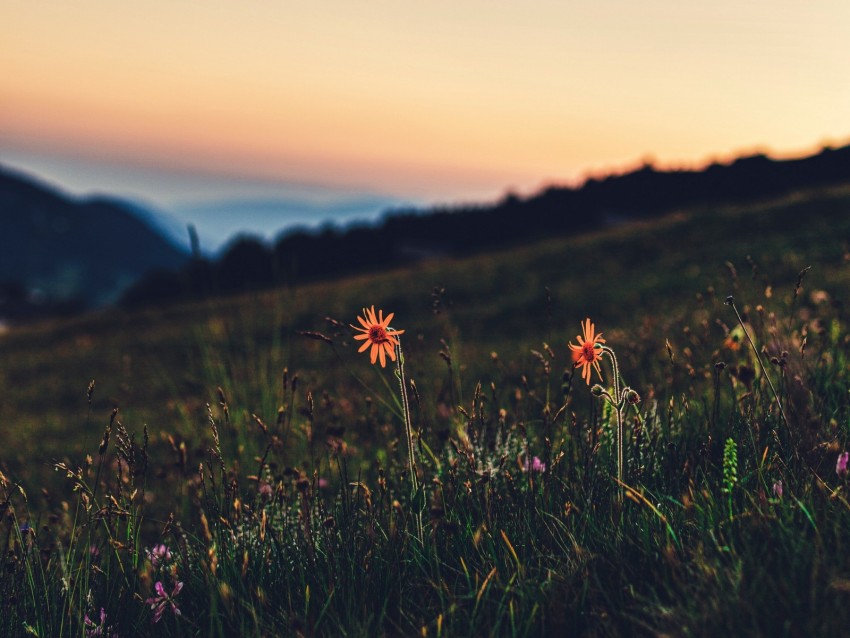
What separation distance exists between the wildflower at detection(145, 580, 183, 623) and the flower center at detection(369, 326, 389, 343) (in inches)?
43.2

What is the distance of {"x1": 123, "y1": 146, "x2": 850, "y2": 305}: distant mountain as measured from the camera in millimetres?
37625

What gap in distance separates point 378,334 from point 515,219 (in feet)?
183

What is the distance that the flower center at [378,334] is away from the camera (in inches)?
93.2

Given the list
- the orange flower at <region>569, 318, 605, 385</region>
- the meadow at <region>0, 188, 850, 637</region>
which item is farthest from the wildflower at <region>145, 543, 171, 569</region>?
the orange flower at <region>569, 318, 605, 385</region>

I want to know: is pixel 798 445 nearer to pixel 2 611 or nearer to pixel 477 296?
pixel 2 611

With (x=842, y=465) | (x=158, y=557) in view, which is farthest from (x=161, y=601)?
(x=842, y=465)

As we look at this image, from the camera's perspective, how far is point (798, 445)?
2.42m

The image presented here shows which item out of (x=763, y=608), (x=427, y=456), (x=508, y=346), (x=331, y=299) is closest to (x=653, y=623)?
(x=763, y=608)

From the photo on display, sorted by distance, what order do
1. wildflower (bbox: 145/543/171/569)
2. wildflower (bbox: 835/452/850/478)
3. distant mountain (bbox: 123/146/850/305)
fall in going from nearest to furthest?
wildflower (bbox: 835/452/850/478) < wildflower (bbox: 145/543/171/569) < distant mountain (bbox: 123/146/850/305)

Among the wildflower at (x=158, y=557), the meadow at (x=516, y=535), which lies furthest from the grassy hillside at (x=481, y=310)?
the meadow at (x=516, y=535)

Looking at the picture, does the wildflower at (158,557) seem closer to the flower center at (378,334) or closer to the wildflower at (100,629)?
the wildflower at (100,629)

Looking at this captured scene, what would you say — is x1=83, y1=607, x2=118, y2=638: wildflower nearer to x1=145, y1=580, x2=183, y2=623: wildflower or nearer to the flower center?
x1=145, y1=580, x2=183, y2=623: wildflower

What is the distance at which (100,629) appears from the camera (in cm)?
232

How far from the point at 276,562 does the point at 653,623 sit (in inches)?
52.8
